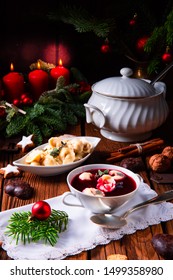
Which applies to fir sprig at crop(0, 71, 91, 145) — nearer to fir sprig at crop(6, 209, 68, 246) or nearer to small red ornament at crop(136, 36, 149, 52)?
small red ornament at crop(136, 36, 149, 52)

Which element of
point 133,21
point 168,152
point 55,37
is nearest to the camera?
point 168,152

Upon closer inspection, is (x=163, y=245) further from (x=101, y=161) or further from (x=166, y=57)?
(x=166, y=57)

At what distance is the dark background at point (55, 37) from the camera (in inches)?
86.3

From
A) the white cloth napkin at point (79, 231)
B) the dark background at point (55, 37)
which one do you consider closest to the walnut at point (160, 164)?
the white cloth napkin at point (79, 231)

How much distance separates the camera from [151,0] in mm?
2232

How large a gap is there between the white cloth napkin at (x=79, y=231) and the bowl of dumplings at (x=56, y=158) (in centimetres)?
14

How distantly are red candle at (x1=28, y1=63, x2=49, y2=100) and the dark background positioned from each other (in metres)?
0.27

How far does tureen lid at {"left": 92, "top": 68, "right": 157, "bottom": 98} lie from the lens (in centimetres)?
167

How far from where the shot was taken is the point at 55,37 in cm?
229

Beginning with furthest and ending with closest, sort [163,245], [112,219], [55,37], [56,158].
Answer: [55,37], [56,158], [112,219], [163,245]

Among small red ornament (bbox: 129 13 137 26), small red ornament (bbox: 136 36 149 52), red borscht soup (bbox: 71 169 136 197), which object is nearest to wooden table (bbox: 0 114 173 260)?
red borscht soup (bbox: 71 169 136 197)

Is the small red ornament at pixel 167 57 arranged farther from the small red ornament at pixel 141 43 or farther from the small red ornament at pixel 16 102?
the small red ornament at pixel 16 102

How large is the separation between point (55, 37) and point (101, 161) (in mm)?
913

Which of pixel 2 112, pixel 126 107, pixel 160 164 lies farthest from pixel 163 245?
pixel 2 112
